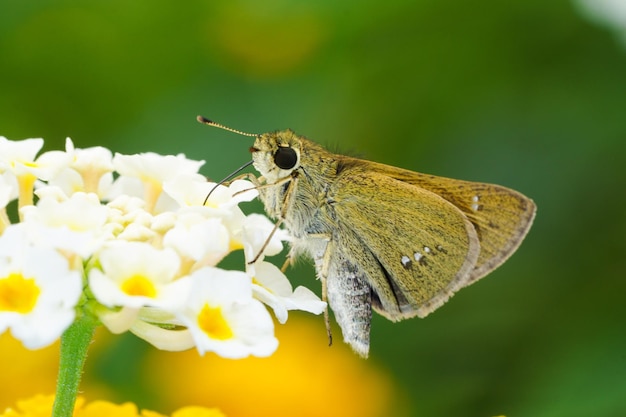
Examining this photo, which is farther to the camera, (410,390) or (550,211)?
(550,211)

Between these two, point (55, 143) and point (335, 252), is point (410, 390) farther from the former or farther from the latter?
point (55, 143)

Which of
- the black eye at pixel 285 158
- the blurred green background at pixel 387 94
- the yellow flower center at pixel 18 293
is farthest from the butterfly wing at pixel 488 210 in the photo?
the yellow flower center at pixel 18 293

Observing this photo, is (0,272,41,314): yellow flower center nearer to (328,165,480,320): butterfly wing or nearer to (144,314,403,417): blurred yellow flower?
(328,165,480,320): butterfly wing

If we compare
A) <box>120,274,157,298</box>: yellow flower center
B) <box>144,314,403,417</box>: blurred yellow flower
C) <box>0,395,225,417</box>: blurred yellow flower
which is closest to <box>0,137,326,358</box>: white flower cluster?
<box>120,274,157,298</box>: yellow flower center

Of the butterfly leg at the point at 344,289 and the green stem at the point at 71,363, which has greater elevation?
the butterfly leg at the point at 344,289

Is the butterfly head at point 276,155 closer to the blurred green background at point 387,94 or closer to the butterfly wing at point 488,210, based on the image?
the butterfly wing at point 488,210

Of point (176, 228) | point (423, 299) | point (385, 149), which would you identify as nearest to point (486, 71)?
point (385, 149)
